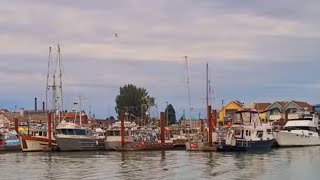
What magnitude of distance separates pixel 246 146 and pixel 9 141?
39.5 meters

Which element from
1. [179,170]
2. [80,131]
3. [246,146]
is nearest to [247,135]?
[246,146]

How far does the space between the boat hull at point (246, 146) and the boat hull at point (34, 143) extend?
25.7 m

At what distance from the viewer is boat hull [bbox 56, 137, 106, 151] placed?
88.1 metres

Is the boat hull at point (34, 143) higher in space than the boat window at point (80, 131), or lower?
lower

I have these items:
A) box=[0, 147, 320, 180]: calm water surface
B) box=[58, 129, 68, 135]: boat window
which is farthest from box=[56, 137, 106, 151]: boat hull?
box=[0, 147, 320, 180]: calm water surface

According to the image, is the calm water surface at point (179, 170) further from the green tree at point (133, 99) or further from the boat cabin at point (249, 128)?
the green tree at point (133, 99)

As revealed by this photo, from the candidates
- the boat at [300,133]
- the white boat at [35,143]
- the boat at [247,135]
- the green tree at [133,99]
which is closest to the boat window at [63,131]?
the white boat at [35,143]

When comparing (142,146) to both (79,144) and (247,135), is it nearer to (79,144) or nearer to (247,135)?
(79,144)

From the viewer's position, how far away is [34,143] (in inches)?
3568

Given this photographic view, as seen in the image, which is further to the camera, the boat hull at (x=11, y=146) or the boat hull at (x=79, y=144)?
the boat hull at (x=11, y=146)

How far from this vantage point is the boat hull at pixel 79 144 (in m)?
88.1

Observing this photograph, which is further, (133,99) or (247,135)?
(133,99)

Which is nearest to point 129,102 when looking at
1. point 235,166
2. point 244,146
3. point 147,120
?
point 147,120

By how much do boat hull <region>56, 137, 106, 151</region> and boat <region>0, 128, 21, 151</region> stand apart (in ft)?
39.9
